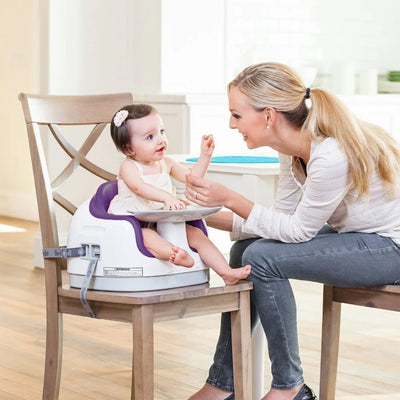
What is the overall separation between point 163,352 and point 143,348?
1.35 metres

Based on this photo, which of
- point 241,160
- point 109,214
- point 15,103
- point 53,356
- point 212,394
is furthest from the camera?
point 15,103

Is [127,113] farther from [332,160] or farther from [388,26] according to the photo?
[388,26]

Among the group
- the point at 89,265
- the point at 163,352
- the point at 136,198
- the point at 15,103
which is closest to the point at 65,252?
the point at 89,265

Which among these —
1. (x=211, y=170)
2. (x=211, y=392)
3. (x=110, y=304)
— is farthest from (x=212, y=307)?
(x=211, y=170)

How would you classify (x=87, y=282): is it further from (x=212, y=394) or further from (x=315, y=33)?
(x=315, y=33)

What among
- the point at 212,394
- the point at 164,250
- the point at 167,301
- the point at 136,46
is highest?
the point at 136,46

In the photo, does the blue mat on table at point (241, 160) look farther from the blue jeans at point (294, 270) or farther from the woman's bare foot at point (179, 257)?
the woman's bare foot at point (179, 257)

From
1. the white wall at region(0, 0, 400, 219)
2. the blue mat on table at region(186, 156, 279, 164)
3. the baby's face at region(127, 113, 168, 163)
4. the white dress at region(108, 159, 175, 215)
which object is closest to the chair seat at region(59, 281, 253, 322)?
the white dress at region(108, 159, 175, 215)

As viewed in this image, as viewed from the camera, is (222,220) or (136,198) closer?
(136,198)

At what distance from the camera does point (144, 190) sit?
7.30ft

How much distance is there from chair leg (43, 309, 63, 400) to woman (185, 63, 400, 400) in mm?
482

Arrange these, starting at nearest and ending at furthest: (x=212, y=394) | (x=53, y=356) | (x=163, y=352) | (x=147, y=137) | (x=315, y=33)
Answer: (x=147, y=137) → (x=53, y=356) → (x=212, y=394) → (x=163, y=352) → (x=315, y=33)

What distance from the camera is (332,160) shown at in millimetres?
2189

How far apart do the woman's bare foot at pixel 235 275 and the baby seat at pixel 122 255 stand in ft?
0.17
